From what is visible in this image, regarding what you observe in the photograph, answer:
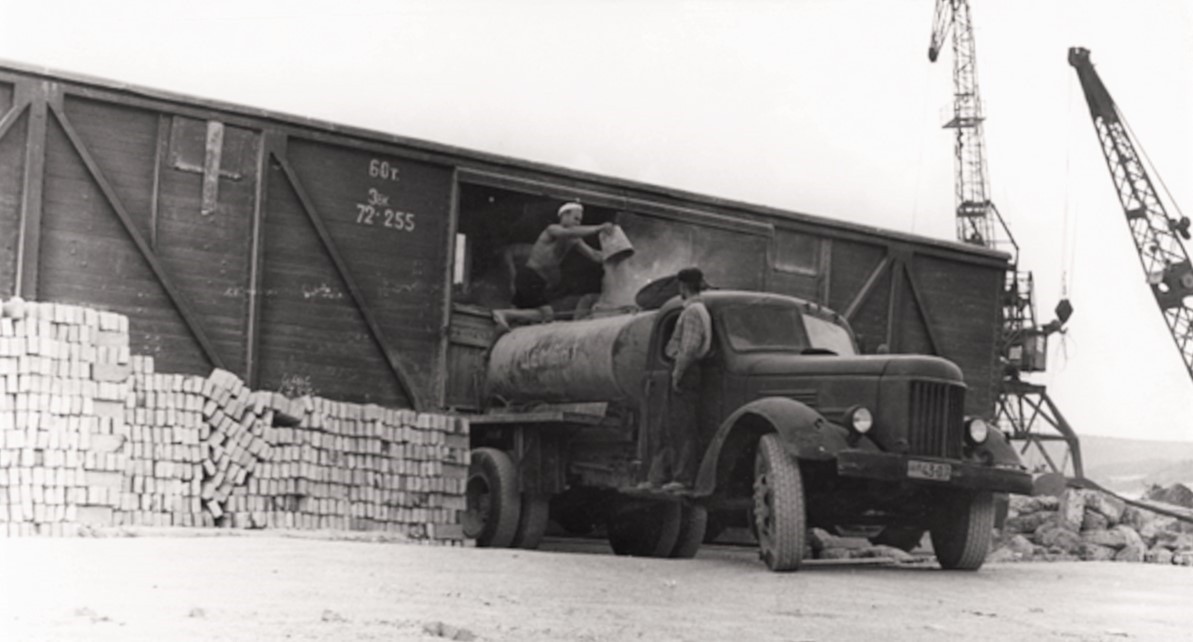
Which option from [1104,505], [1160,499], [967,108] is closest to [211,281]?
[1104,505]

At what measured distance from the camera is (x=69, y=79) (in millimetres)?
14383

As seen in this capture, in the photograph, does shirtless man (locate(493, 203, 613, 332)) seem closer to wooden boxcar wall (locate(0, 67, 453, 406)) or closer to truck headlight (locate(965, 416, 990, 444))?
wooden boxcar wall (locate(0, 67, 453, 406))

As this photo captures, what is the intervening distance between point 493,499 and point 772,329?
11.4 ft

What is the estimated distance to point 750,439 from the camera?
38.4 feet

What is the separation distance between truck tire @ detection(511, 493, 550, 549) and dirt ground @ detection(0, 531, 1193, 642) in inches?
96.0

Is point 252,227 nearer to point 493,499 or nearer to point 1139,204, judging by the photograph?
point 493,499

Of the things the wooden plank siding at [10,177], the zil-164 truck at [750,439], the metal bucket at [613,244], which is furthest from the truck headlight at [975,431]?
the wooden plank siding at [10,177]

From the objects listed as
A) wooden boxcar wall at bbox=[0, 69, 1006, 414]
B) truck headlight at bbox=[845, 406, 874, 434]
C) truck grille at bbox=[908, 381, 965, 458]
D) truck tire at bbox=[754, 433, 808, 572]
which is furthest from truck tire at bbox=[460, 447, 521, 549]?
truck grille at bbox=[908, 381, 965, 458]

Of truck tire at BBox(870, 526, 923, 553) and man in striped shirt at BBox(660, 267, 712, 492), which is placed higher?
man in striped shirt at BBox(660, 267, 712, 492)

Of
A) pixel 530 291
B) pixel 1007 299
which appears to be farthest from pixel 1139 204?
pixel 530 291

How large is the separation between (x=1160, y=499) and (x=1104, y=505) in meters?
14.3

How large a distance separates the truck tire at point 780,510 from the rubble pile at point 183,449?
5.02 m

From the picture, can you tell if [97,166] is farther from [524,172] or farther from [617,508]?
[617,508]

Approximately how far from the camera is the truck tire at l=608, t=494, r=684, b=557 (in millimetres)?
14539
